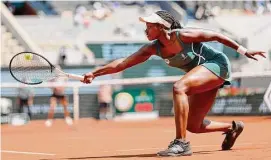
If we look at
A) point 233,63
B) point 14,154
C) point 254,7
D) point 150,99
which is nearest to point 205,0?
point 254,7

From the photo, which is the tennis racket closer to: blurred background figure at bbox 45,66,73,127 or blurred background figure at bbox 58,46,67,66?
blurred background figure at bbox 45,66,73,127

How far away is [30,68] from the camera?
26.6ft

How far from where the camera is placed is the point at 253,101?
71.3 ft

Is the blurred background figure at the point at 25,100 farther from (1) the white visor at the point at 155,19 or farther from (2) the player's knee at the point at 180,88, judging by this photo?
(2) the player's knee at the point at 180,88

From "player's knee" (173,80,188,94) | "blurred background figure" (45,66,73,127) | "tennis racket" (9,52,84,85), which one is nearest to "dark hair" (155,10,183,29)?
"player's knee" (173,80,188,94)

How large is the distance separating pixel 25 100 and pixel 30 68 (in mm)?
14000

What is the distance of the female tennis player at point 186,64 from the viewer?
283 inches

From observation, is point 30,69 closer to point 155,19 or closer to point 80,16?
point 155,19

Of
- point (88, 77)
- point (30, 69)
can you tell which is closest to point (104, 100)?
point (30, 69)

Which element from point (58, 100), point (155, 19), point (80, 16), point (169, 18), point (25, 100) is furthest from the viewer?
point (80, 16)

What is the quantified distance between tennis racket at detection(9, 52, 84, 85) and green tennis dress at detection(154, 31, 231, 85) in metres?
1.34

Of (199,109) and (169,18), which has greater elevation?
(169,18)

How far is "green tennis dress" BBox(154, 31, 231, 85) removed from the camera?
750 centimetres

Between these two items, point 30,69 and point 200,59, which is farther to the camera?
point 30,69
